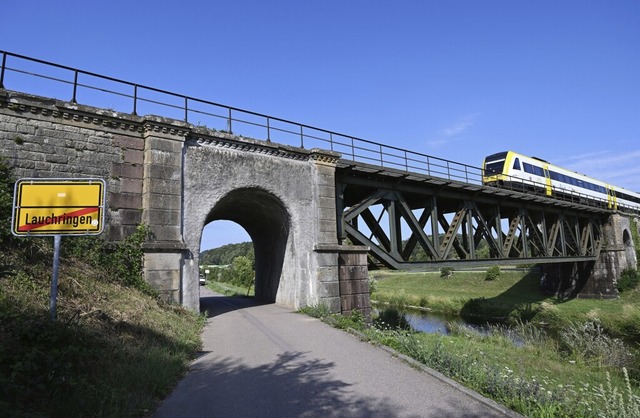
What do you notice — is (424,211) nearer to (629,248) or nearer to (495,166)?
(495,166)

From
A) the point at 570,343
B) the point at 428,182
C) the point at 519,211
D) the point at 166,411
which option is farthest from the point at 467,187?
the point at 166,411

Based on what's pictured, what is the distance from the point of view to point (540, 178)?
28688mm

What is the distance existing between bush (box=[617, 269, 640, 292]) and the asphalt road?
32.0 metres

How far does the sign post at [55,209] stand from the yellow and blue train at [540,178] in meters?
20.7

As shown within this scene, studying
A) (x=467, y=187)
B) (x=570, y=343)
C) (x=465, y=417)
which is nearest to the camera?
(x=465, y=417)

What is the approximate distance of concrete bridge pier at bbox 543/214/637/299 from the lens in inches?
1230

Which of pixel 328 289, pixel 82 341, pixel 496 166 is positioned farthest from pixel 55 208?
Result: pixel 496 166

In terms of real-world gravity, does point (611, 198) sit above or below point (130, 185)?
above

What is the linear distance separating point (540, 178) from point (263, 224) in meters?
22.6

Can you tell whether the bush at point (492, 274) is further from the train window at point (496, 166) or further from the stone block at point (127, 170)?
the stone block at point (127, 170)

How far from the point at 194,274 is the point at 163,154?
3.86 meters

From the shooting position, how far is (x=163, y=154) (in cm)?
1168

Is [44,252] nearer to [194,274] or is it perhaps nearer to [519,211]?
[194,274]

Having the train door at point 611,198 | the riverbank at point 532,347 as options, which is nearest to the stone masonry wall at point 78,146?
the riverbank at point 532,347
